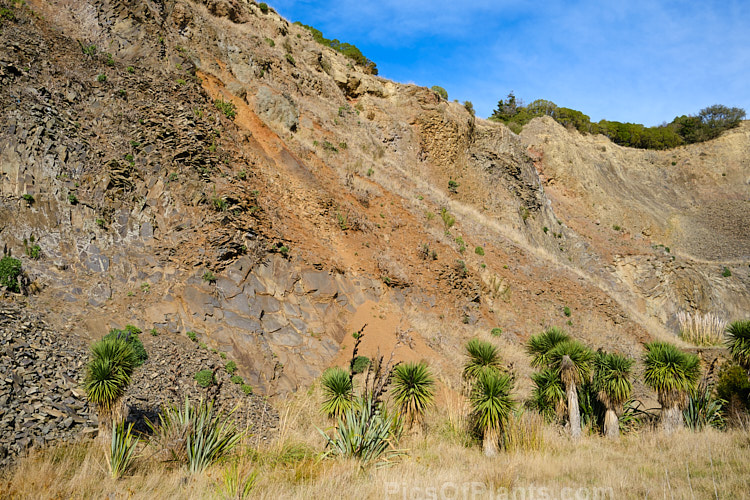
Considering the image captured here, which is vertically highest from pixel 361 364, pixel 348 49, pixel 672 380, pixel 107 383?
pixel 348 49

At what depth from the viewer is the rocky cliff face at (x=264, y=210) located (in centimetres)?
1316

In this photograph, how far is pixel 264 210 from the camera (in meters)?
16.9

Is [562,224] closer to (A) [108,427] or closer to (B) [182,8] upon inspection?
→ (B) [182,8]

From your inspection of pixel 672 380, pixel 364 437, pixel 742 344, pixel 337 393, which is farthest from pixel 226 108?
pixel 742 344

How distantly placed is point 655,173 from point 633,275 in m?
30.8

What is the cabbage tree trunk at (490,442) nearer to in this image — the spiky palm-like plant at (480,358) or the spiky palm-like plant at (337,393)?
the spiky palm-like plant at (480,358)

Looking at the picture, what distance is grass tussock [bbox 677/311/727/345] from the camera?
27.5 m

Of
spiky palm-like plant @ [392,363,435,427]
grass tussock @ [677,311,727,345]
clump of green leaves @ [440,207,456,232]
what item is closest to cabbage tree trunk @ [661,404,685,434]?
spiky palm-like plant @ [392,363,435,427]

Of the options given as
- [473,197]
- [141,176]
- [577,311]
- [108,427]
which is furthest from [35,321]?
[473,197]

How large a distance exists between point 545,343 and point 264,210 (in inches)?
454

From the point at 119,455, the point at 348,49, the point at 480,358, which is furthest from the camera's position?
the point at 348,49

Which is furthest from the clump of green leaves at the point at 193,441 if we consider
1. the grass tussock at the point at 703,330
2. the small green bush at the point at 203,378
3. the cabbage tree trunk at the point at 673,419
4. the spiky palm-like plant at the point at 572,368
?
the grass tussock at the point at 703,330

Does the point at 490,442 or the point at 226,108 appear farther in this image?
the point at 226,108

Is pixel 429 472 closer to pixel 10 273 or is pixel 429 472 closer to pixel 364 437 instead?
pixel 364 437
